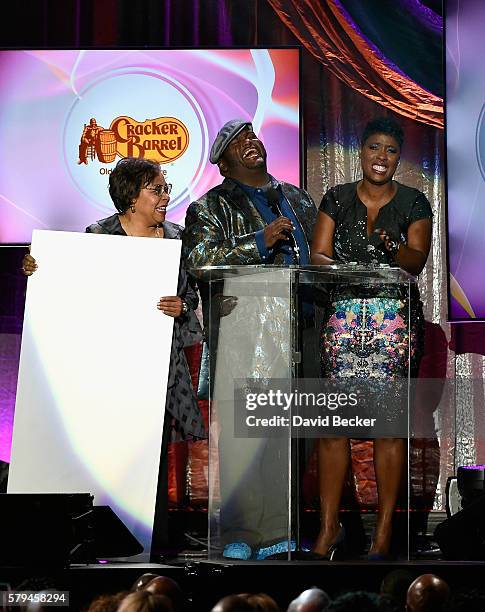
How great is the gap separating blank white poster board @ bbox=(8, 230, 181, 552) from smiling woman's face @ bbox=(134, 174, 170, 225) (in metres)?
0.23

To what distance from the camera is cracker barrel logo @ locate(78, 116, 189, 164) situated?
5.88 m

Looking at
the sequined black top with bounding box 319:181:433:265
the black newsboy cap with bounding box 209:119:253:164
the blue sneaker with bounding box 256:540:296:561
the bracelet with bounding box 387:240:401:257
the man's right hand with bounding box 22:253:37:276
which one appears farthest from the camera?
the black newsboy cap with bounding box 209:119:253:164

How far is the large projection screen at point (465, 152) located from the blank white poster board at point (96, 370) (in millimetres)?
1750

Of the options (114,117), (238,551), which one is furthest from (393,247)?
(114,117)

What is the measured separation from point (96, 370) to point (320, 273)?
3.57 ft

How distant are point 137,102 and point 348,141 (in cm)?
105

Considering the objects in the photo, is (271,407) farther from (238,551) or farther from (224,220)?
(224,220)

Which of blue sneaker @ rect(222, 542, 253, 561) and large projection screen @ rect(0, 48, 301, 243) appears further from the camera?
large projection screen @ rect(0, 48, 301, 243)

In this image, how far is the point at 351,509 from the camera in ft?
12.0

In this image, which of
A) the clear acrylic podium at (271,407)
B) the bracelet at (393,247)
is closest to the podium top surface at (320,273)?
the clear acrylic podium at (271,407)

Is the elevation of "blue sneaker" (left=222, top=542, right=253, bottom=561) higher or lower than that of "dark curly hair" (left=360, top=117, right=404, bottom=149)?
lower

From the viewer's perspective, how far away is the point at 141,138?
19.3ft

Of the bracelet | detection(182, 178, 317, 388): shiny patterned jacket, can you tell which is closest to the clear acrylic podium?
the bracelet

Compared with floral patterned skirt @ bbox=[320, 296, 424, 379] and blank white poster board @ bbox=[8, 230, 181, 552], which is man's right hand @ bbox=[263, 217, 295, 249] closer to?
blank white poster board @ bbox=[8, 230, 181, 552]
